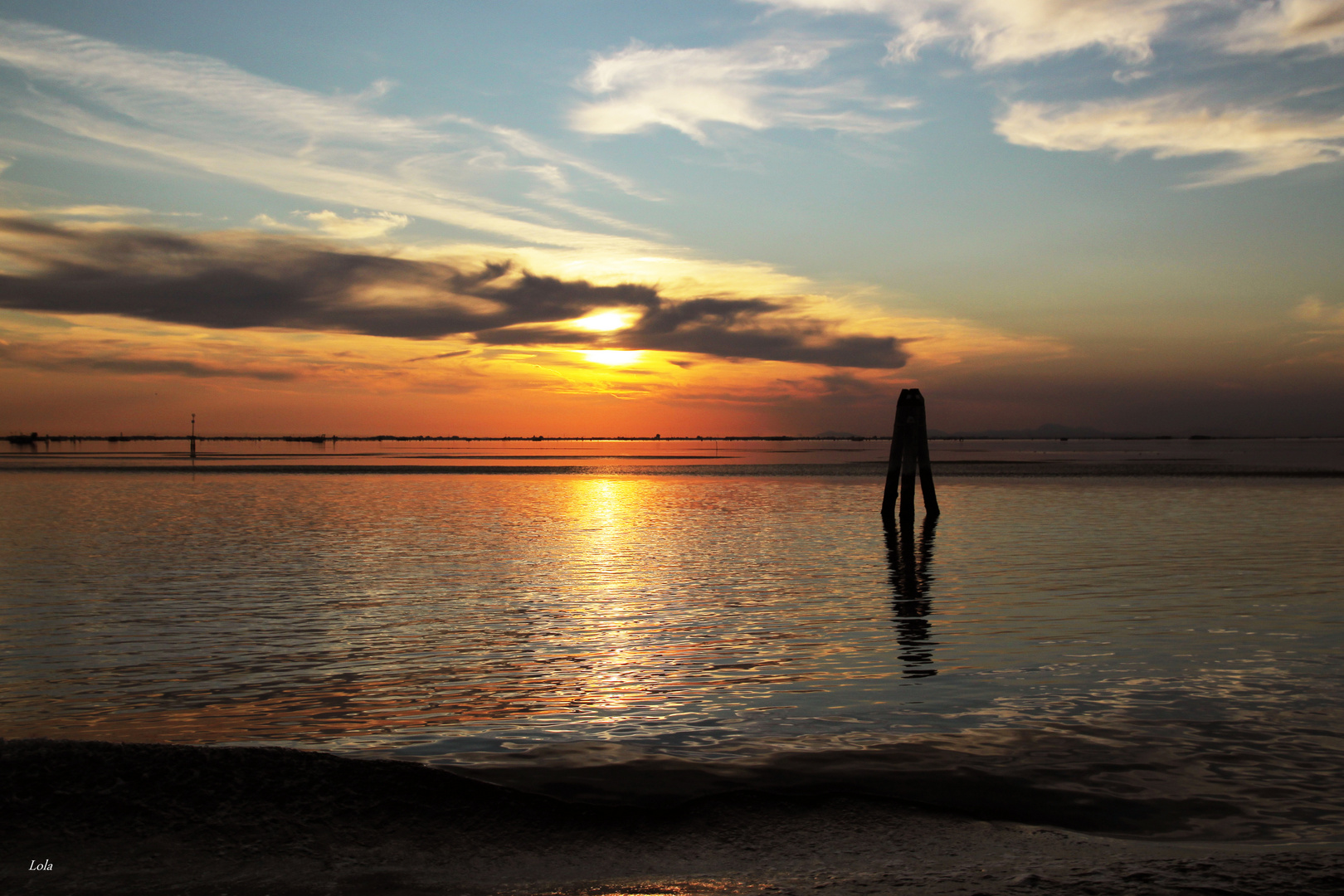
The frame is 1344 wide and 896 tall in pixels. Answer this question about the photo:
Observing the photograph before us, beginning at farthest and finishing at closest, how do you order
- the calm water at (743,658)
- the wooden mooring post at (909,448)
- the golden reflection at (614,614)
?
the wooden mooring post at (909,448), the golden reflection at (614,614), the calm water at (743,658)

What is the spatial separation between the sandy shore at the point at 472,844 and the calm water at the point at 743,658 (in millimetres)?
535

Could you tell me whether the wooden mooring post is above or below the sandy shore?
above

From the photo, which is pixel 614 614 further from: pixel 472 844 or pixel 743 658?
pixel 472 844

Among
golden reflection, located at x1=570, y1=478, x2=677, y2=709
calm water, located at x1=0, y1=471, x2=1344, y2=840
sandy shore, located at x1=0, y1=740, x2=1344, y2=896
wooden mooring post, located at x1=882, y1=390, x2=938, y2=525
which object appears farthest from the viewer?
wooden mooring post, located at x1=882, y1=390, x2=938, y2=525

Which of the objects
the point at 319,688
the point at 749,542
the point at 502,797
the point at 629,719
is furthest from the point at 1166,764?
the point at 749,542

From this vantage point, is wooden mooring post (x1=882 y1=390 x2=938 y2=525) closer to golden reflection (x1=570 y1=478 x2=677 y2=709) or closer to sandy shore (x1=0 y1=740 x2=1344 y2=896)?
golden reflection (x1=570 y1=478 x2=677 y2=709)

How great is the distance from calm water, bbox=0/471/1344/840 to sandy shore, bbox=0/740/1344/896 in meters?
0.54

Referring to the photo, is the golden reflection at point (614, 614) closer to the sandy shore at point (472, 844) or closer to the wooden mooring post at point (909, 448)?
the sandy shore at point (472, 844)

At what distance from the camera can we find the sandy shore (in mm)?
5578

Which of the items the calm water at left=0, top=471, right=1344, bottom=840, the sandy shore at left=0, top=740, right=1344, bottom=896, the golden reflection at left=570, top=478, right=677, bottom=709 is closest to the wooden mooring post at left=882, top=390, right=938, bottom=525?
the calm water at left=0, top=471, right=1344, bottom=840

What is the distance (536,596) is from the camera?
17.4m

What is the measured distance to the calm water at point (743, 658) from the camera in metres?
7.80

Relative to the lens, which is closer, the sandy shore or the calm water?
the sandy shore

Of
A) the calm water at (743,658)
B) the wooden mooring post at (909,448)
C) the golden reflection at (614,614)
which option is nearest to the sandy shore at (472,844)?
the calm water at (743,658)
